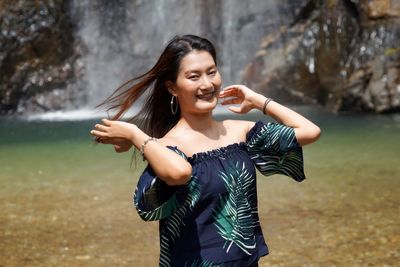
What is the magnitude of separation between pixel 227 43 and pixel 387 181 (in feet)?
Result: 46.6

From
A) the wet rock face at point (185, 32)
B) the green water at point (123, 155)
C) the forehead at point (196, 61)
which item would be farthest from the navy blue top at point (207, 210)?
the wet rock face at point (185, 32)

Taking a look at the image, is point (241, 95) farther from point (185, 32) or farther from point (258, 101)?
point (185, 32)

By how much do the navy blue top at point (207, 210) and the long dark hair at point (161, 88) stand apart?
0.34 meters

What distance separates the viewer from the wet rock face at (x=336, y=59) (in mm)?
16609

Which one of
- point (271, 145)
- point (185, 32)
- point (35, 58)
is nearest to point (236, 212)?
point (271, 145)

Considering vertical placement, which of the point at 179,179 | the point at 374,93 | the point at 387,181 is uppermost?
the point at 179,179

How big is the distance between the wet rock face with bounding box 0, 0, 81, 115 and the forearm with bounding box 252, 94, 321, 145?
751 inches

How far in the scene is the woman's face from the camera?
263 cm

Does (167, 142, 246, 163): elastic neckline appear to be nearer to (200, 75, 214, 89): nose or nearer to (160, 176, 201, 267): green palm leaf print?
(160, 176, 201, 267): green palm leaf print

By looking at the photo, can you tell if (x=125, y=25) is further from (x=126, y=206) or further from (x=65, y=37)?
(x=126, y=206)

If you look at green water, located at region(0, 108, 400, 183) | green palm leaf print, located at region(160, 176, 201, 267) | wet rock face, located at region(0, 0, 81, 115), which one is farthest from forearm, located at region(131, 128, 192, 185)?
wet rock face, located at region(0, 0, 81, 115)

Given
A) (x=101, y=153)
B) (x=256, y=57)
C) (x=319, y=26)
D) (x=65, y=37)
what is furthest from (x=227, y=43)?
(x=101, y=153)

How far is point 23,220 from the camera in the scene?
637 cm

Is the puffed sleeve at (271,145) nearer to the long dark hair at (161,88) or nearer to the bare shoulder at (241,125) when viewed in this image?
the bare shoulder at (241,125)
